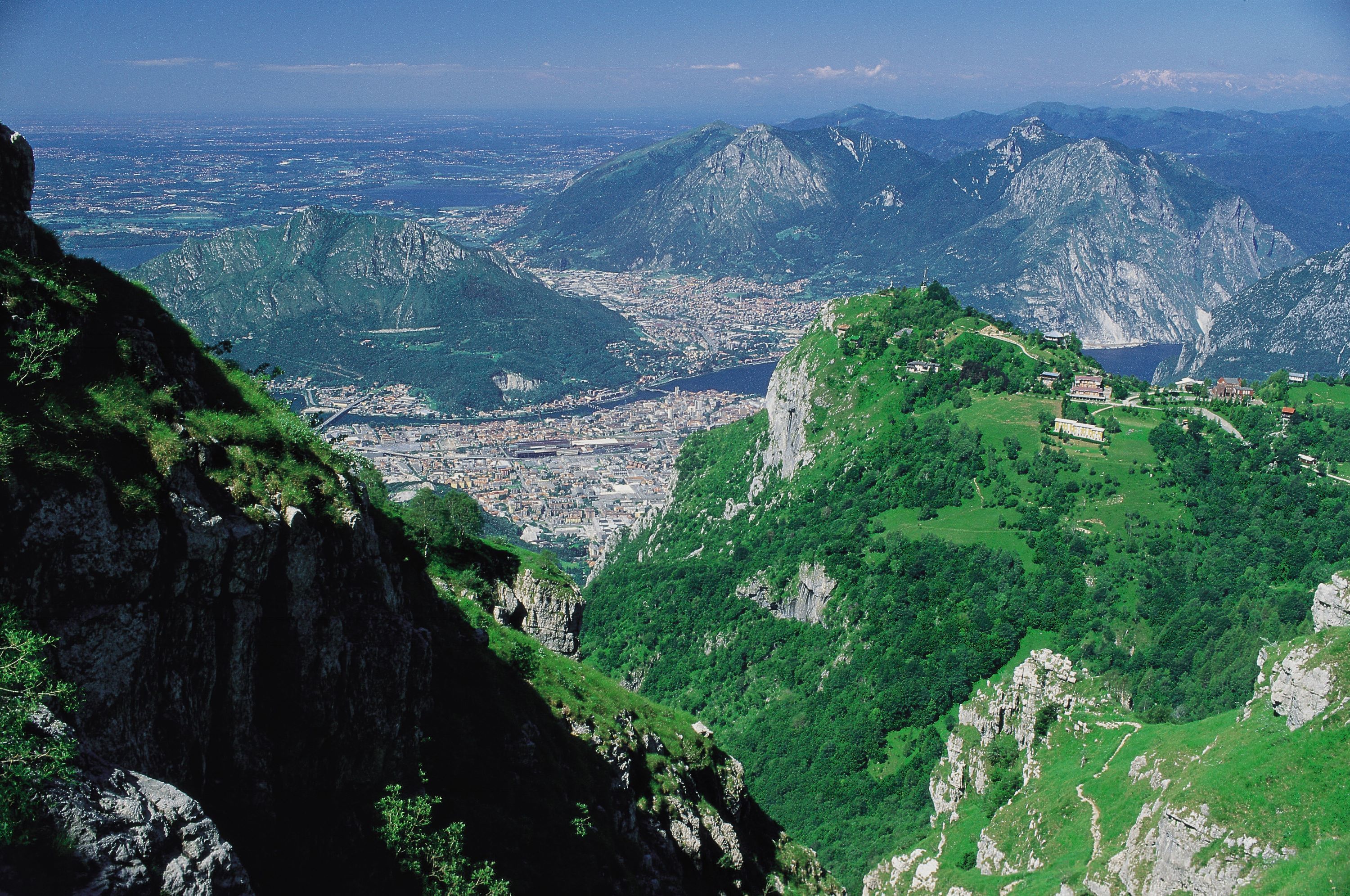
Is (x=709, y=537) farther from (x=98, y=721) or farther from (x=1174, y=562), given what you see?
(x=98, y=721)

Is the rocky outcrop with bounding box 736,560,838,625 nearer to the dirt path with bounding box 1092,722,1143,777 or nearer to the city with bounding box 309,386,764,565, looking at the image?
the city with bounding box 309,386,764,565

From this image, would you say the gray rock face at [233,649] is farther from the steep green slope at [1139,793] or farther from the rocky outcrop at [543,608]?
the steep green slope at [1139,793]

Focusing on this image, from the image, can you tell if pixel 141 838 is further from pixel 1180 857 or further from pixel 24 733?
pixel 1180 857

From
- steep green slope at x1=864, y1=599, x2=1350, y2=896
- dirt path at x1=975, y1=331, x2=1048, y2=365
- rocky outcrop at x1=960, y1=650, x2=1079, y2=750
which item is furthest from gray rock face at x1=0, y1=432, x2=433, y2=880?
dirt path at x1=975, y1=331, x2=1048, y2=365

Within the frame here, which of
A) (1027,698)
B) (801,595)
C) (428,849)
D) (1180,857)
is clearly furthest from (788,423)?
(428,849)

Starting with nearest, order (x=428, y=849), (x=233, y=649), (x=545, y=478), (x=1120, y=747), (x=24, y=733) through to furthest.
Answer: (x=24, y=733) < (x=233, y=649) < (x=428, y=849) < (x=1120, y=747) < (x=545, y=478)

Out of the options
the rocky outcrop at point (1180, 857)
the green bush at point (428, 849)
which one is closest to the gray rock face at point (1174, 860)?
the rocky outcrop at point (1180, 857)
